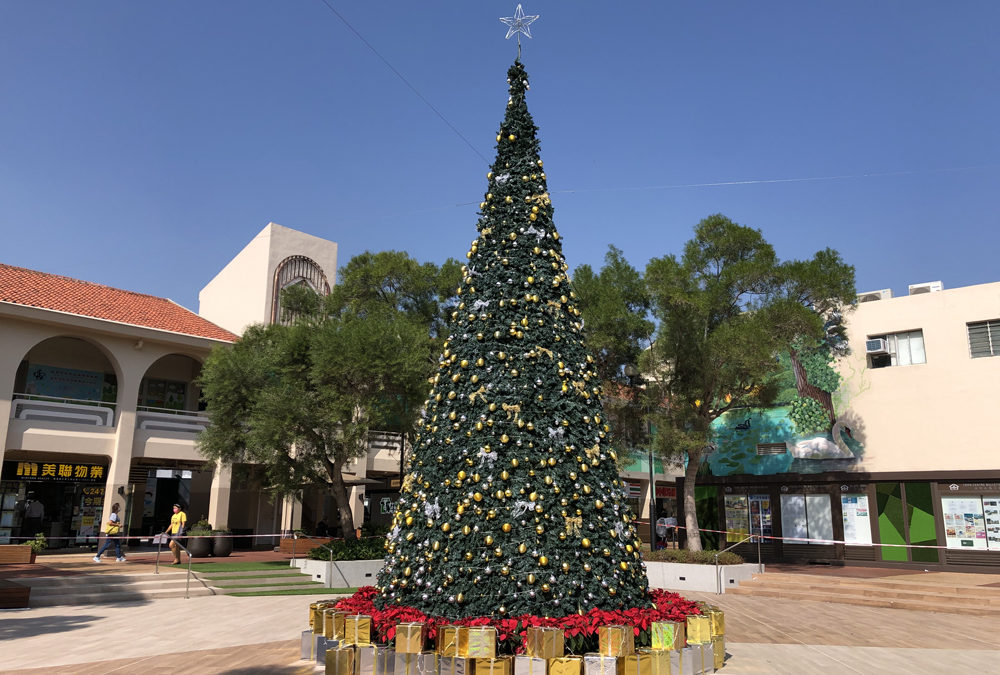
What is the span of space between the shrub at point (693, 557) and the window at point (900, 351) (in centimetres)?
790

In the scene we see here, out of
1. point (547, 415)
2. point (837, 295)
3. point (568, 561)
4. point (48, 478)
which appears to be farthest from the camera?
point (48, 478)

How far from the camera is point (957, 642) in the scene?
962cm

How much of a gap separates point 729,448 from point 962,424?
21.5 ft

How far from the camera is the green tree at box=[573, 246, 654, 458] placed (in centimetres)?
1808

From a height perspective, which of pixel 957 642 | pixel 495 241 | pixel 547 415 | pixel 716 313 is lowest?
pixel 957 642

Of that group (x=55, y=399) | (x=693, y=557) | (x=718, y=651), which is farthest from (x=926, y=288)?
(x=55, y=399)

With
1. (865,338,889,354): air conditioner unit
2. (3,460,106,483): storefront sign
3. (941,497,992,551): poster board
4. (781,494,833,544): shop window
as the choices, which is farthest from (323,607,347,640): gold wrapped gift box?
(3,460,106,483): storefront sign

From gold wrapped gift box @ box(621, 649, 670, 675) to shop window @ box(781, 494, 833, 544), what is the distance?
1451 cm

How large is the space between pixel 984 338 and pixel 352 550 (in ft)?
59.5

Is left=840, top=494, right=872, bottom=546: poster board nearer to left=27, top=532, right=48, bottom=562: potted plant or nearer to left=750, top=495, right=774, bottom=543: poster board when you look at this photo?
left=750, top=495, right=774, bottom=543: poster board

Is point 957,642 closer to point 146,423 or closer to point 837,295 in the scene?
point 837,295

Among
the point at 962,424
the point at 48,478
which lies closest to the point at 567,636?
the point at 962,424

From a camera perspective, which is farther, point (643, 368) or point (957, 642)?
point (643, 368)

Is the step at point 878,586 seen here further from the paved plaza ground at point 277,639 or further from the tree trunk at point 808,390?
the tree trunk at point 808,390
